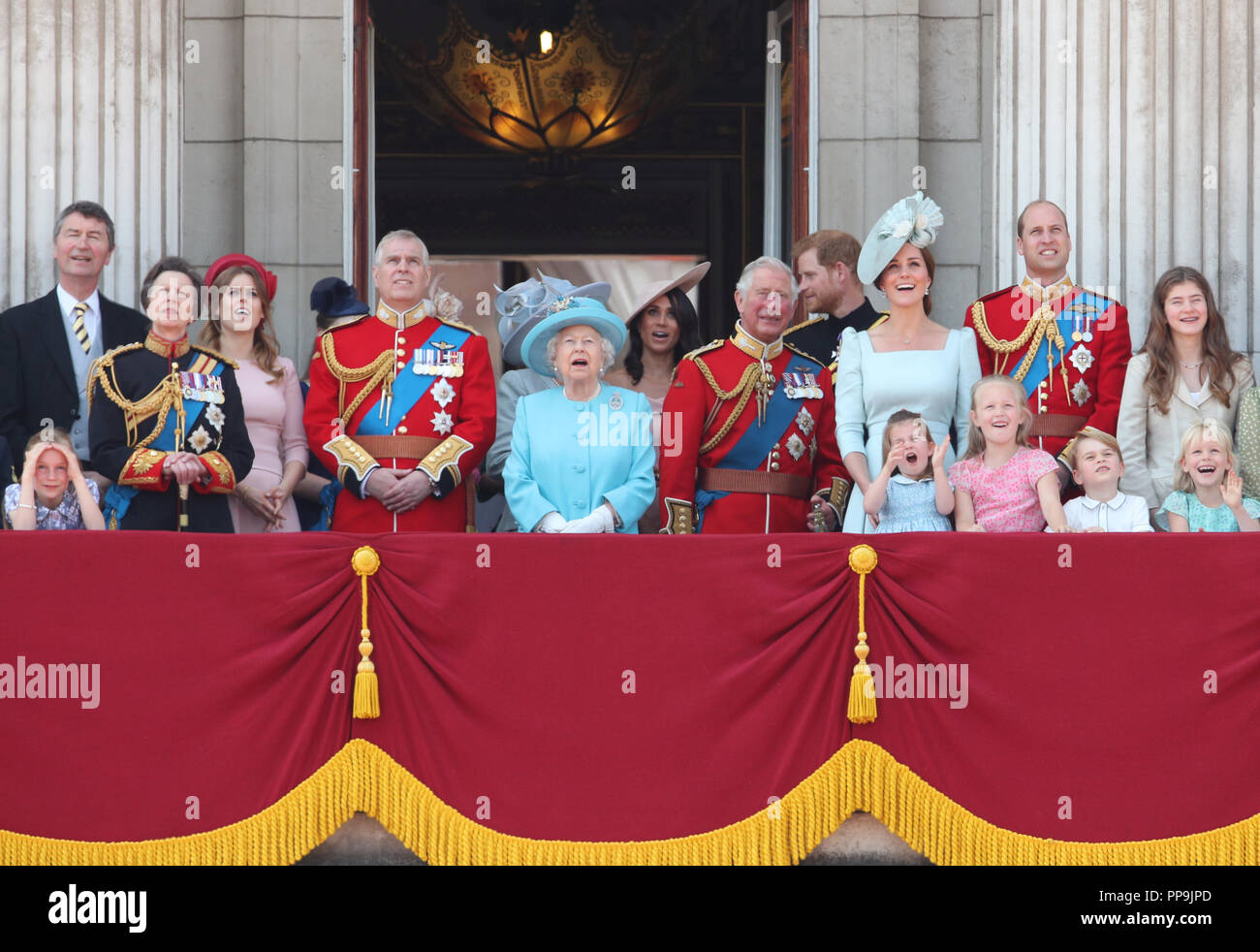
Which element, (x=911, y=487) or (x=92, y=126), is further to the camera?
(x=92, y=126)

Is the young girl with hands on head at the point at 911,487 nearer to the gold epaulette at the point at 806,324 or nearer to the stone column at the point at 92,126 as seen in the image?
the gold epaulette at the point at 806,324

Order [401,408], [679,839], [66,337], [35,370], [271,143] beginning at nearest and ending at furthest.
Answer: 1. [679,839]
2. [401,408]
3. [35,370]
4. [66,337]
5. [271,143]

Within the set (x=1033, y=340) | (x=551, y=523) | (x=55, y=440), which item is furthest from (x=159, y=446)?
(x=1033, y=340)

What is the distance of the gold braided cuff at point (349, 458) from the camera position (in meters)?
6.30

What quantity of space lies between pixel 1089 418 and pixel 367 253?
3.57 metres

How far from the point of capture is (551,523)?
20.1ft

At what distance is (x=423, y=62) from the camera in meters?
11.6

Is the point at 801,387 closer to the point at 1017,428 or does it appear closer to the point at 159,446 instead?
the point at 1017,428

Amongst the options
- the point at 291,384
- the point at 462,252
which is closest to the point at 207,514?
the point at 291,384

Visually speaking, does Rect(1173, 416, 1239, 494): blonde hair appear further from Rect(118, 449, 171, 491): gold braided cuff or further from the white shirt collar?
Rect(118, 449, 171, 491): gold braided cuff

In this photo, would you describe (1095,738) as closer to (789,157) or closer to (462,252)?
(789,157)

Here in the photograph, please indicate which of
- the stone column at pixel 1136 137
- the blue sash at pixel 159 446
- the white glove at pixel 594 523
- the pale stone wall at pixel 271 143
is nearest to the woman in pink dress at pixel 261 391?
the blue sash at pixel 159 446

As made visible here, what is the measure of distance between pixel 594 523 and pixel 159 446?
5.10ft

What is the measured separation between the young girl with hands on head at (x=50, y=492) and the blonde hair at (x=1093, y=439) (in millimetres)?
3304
